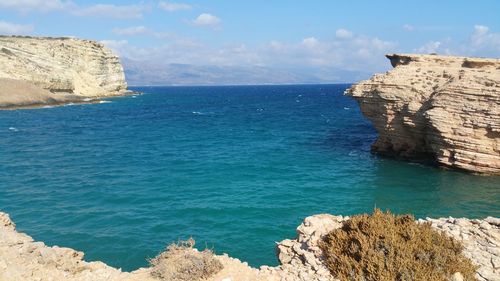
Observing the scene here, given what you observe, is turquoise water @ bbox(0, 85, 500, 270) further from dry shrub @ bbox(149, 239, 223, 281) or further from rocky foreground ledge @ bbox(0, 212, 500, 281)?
dry shrub @ bbox(149, 239, 223, 281)

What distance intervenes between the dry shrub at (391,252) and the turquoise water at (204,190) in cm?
741

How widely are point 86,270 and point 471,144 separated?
26898 millimetres

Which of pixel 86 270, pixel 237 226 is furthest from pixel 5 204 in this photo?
pixel 86 270

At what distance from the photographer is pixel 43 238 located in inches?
765

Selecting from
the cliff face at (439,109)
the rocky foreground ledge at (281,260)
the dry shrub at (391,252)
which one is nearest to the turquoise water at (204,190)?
the cliff face at (439,109)

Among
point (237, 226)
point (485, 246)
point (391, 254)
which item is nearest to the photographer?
point (391, 254)

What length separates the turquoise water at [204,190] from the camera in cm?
1978

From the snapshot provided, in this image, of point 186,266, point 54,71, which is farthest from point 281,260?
point 54,71

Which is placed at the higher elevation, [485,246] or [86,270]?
[485,246]

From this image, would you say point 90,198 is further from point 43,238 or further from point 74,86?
point 74,86

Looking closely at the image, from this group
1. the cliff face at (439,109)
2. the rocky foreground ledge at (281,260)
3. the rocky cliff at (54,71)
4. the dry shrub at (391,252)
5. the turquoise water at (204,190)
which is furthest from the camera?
the rocky cliff at (54,71)

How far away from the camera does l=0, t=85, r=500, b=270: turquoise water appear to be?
1978cm

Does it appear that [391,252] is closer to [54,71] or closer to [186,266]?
[186,266]

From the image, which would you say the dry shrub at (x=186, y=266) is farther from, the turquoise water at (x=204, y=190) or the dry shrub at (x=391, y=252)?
the turquoise water at (x=204, y=190)
